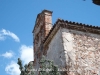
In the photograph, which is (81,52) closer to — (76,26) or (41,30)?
(76,26)

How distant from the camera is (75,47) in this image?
7719 millimetres

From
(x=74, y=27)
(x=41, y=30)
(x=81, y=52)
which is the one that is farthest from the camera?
(x=41, y=30)

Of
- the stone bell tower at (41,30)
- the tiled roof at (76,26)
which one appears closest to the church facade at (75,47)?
the tiled roof at (76,26)

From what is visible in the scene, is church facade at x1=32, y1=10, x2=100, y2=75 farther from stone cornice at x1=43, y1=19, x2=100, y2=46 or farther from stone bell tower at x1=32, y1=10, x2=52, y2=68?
stone bell tower at x1=32, y1=10, x2=52, y2=68

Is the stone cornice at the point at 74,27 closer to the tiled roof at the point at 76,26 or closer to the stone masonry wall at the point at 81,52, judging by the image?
the tiled roof at the point at 76,26

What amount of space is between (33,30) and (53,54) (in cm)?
410

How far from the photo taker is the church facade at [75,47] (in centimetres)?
733

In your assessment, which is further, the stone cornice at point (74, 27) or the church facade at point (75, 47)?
the stone cornice at point (74, 27)

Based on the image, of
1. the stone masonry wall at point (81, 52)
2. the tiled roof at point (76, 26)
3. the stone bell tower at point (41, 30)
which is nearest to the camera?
the stone masonry wall at point (81, 52)

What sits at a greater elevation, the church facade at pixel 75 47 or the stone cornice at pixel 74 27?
the stone cornice at pixel 74 27

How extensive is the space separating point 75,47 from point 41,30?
355 centimetres

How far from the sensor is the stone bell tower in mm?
10211

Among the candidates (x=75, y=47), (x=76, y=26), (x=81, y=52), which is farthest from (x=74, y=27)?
(x=81, y=52)

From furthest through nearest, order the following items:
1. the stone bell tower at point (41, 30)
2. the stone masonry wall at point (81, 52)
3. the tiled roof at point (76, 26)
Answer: the stone bell tower at point (41, 30)
the tiled roof at point (76, 26)
the stone masonry wall at point (81, 52)
